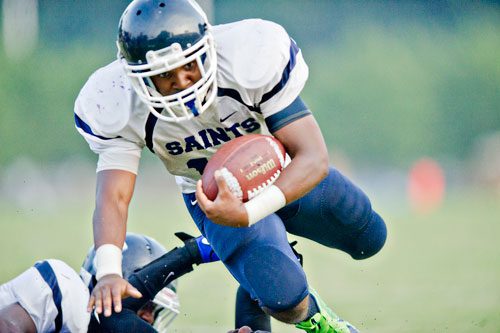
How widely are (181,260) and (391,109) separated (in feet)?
24.8

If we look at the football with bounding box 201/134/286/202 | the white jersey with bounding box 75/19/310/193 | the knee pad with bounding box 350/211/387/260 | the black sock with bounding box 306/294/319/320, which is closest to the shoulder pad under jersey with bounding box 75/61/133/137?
the white jersey with bounding box 75/19/310/193

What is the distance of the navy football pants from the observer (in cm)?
295

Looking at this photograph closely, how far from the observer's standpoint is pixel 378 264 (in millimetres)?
6195

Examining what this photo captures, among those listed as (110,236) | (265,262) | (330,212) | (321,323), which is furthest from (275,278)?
(110,236)

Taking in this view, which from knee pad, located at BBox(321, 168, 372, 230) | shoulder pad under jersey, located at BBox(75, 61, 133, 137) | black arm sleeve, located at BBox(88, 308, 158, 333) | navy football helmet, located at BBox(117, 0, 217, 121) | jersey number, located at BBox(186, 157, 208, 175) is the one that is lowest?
black arm sleeve, located at BBox(88, 308, 158, 333)

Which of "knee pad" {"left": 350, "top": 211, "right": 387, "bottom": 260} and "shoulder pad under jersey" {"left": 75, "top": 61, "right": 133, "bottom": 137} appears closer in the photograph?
"shoulder pad under jersey" {"left": 75, "top": 61, "right": 133, "bottom": 137}

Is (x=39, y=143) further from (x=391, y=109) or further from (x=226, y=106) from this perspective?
(x=226, y=106)

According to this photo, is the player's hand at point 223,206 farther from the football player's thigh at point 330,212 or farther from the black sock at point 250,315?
the black sock at point 250,315

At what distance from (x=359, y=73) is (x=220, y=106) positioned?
25.6 feet

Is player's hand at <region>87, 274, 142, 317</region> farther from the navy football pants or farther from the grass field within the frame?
the grass field

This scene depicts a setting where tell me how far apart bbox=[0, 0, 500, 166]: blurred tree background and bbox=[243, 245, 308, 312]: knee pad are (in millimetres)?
6567

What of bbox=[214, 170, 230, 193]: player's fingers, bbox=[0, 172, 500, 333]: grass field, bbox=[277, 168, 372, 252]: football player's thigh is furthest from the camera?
bbox=[0, 172, 500, 333]: grass field

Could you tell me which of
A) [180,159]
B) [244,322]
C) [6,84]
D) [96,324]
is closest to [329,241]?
[244,322]

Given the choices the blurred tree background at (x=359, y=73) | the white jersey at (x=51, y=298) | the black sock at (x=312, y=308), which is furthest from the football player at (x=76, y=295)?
the blurred tree background at (x=359, y=73)
